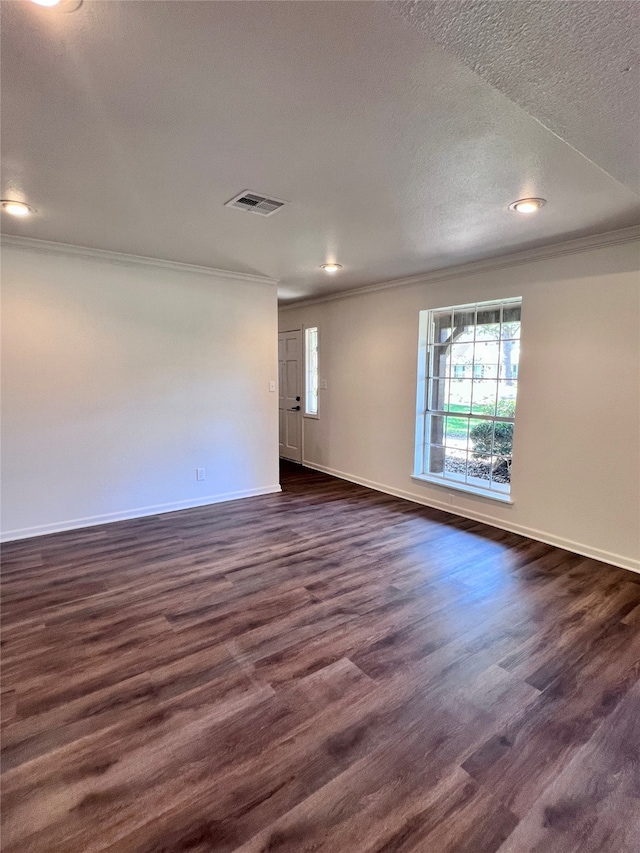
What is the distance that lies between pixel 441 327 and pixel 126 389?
3.24m

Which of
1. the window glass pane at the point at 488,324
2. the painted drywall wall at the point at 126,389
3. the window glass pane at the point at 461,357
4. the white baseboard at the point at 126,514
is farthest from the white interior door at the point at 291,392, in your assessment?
the window glass pane at the point at 488,324

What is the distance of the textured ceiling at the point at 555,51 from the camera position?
0.90m

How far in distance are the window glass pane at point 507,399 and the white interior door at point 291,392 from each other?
10.3ft

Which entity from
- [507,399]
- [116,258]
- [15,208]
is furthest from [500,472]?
[15,208]

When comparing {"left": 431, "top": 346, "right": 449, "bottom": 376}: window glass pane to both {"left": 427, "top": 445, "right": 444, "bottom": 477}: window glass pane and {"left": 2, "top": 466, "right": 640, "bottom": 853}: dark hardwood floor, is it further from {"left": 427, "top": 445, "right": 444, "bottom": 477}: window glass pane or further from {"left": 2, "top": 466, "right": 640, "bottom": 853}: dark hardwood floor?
{"left": 2, "top": 466, "right": 640, "bottom": 853}: dark hardwood floor

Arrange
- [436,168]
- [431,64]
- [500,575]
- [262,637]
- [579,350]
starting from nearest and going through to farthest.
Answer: [431,64] < [436,168] < [262,637] < [500,575] < [579,350]

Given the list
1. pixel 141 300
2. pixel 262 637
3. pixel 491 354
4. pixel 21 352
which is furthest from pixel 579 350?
pixel 21 352

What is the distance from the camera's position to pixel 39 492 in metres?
3.64

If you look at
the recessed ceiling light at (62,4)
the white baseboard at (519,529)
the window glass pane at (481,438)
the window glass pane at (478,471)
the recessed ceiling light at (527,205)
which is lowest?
the white baseboard at (519,529)

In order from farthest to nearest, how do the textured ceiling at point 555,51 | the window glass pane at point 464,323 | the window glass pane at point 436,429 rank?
the window glass pane at point 436,429 → the window glass pane at point 464,323 → the textured ceiling at point 555,51

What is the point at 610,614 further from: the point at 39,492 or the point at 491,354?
the point at 39,492

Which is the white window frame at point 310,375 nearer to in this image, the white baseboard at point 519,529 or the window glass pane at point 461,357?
the white baseboard at point 519,529

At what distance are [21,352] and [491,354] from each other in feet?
13.5

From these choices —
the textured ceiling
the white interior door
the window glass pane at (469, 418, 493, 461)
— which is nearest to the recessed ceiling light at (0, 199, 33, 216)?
the textured ceiling
